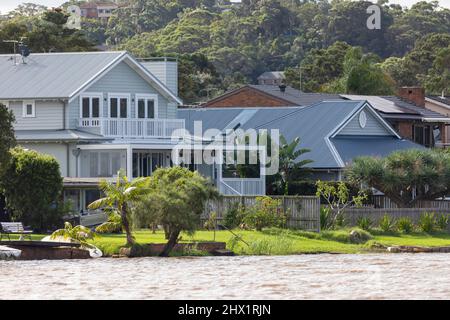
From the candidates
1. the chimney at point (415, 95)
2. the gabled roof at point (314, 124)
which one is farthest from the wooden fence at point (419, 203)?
the chimney at point (415, 95)

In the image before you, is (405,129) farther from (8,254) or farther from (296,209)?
(8,254)

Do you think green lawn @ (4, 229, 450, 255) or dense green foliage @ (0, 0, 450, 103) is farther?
dense green foliage @ (0, 0, 450, 103)

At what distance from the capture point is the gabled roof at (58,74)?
65500mm

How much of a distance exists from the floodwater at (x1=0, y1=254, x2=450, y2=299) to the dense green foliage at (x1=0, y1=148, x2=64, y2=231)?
28.0 feet

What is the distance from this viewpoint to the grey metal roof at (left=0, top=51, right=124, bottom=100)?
65.6m

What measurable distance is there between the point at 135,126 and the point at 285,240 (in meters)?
17.4

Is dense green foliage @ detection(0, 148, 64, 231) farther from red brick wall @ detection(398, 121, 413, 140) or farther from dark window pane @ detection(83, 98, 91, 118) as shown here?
red brick wall @ detection(398, 121, 413, 140)

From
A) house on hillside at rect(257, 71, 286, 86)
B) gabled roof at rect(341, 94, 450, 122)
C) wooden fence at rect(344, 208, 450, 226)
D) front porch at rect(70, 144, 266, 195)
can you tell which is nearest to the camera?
wooden fence at rect(344, 208, 450, 226)

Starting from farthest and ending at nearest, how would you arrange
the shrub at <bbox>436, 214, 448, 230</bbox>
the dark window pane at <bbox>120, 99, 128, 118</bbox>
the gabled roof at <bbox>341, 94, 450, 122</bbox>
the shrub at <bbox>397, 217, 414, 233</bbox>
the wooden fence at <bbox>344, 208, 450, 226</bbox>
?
the gabled roof at <bbox>341, 94, 450, 122</bbox> → the dark window pane at <bbox>120, 99, 128, 118</bbox> → the shrub at <bbox>436, 214, 448, 230</bbox> → the wooden fence at <bbox>344, 208, 450, 226</bbox> → the shrub at <bbox>397, 217, 414, 233</bbox>

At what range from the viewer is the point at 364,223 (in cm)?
5672

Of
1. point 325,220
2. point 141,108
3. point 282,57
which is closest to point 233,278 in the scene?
point 325,220

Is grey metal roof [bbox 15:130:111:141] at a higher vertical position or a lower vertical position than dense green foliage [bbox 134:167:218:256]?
higher

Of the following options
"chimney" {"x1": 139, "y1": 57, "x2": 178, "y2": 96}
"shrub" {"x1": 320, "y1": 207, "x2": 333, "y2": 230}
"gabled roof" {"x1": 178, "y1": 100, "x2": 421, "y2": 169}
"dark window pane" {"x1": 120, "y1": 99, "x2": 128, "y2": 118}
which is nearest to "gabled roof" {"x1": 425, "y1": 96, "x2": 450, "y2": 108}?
"gabled roof" {"x1": 178, "y1": 100, "x2": 421, "y2": 169}
